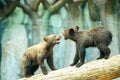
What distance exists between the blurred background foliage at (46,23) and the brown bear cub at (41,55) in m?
2.52

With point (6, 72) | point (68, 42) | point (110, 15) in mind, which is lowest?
point (6, 72)

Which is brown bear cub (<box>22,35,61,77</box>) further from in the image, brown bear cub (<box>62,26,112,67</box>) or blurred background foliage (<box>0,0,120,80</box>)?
blurred background foliage (<box>0,0,120,80</box>)

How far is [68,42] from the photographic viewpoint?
10.1 metres

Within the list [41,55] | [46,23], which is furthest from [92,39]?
[46,23]

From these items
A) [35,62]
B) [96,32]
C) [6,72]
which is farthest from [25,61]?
[6,72]

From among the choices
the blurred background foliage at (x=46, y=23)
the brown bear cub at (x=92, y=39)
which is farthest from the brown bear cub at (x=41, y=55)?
the blurred background foliage at (x=46, y=23)

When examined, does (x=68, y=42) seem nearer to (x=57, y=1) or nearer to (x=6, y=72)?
(x=57, y=1)

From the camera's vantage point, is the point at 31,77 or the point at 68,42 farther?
the point at 68,42

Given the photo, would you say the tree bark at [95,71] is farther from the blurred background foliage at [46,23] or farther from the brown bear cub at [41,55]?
the blurred background foliage at [46,23]

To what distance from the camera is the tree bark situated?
21.8 feet

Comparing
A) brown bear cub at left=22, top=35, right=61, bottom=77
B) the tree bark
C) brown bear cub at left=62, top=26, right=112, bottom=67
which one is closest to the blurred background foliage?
brown bear cub at left=22, top=35, right=61, bottom=77

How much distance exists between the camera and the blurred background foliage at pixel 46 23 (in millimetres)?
10086

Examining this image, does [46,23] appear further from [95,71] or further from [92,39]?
[95,71]

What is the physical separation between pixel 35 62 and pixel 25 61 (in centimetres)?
21
